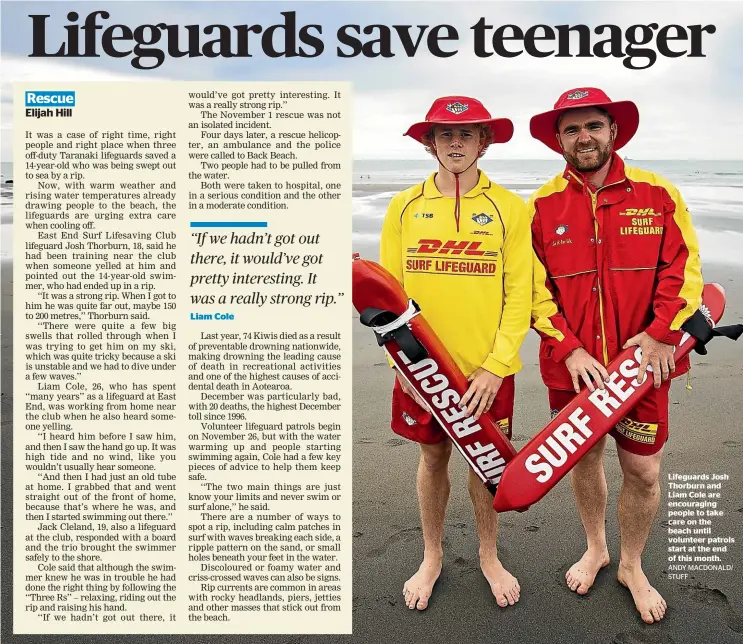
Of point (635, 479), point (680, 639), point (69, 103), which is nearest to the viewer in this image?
point (680, 639)

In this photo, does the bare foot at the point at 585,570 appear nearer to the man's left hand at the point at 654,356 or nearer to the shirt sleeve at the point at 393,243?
the man's left hand at the point at 654,356

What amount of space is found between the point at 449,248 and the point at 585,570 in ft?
5.05

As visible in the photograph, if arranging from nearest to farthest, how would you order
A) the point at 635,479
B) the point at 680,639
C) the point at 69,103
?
the point at 680,639, the point at 635,479, the point at 69,103

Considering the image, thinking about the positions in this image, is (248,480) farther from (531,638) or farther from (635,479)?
(635,479)

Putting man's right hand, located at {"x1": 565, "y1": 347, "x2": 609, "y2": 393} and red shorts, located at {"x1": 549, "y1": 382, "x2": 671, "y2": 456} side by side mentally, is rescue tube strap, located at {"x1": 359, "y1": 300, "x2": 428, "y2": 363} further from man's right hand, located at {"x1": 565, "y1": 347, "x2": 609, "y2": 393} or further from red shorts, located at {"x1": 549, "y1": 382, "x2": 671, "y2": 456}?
red shorts, located at {"x1": 549, "y1": 382, "x2": 671, "y2": 456}

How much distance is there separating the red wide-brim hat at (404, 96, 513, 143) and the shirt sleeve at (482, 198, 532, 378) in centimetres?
33

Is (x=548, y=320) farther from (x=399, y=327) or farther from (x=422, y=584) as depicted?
(x=422, y=584)

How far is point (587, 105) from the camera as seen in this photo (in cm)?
271

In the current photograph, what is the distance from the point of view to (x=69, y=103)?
315 centimetres

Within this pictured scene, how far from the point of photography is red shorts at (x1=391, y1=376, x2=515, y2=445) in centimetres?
292

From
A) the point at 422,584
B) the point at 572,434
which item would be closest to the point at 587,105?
the point at 572,434

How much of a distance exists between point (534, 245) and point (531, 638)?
1567 mm

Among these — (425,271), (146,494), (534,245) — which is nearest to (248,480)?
(146,494)

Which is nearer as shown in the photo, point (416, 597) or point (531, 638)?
point (531, 638)
